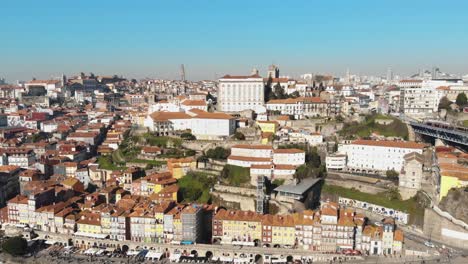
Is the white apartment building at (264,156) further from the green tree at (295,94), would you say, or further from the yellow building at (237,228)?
the green tree at (295,94)

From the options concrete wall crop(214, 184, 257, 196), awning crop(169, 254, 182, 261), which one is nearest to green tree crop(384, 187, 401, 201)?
concrete wall crop(214, 184, 257, 196)

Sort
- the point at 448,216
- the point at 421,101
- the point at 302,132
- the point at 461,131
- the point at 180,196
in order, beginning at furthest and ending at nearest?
the point at 421,101, the point at 302,132, the point at 461,131, the point at 180,196, the point at 448,216

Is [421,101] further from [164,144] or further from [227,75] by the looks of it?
[164,144]

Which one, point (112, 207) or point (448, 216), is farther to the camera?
point (112, 207)

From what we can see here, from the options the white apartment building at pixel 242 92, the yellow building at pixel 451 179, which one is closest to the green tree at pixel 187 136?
the white apartment building at pixel 242 92

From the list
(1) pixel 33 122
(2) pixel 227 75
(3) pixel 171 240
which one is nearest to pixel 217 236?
(3) pixel 171 240

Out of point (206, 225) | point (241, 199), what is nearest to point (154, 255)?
point (206, 225)

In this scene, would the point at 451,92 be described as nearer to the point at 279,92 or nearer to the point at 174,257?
the point at 279,92
